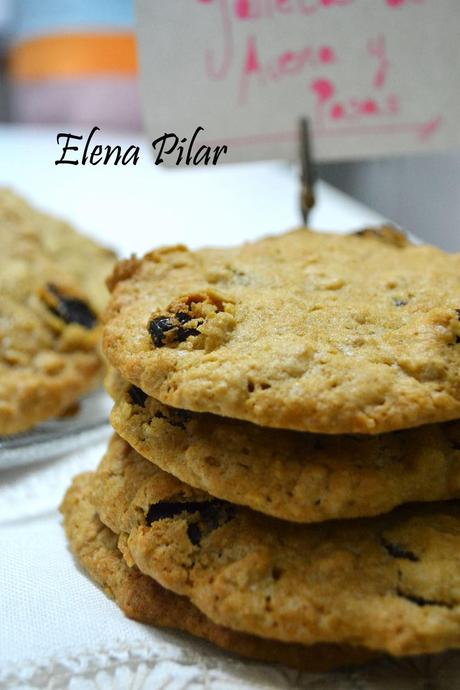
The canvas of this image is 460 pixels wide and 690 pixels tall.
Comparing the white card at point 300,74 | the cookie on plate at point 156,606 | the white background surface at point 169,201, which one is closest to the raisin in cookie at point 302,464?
the cookie on plate at point 156,606

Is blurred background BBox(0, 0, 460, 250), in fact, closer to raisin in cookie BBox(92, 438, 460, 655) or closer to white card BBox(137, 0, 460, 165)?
white card BBox(137, 0, 460, 165)

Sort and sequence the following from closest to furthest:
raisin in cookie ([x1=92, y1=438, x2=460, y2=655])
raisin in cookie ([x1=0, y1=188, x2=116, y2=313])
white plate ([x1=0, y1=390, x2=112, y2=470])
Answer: raisin in cookie ([x1=92, y1=438, x2=460, y2=655]) < white plate ([x1=0, y1=390, x2=112, y2=470]) < raisin in cookie ([x1=0, y1=188, x2=116, y2=313])

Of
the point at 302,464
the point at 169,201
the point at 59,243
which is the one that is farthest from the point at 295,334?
the point at 169,201

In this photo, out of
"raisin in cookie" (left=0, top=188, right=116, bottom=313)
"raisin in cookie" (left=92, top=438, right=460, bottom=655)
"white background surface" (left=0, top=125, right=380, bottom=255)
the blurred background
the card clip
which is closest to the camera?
"raisin in cookie" (left=92, top=438, right=460, bottom=655)

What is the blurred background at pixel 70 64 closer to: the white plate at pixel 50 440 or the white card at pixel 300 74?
the white card at pixel 300 74

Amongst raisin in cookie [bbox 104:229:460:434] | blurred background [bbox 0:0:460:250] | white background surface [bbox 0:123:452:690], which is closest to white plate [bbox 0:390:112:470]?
white background surface [bbox 0:123:452:690]

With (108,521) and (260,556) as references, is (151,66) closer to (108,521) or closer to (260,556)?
(108,521)

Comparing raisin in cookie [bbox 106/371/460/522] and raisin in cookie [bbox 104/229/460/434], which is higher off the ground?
raisin in cookie [bbox 104/229/460/434]

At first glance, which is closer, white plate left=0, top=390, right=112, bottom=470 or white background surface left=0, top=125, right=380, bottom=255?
white plate left=0, top=390, right=112, bottom=470
